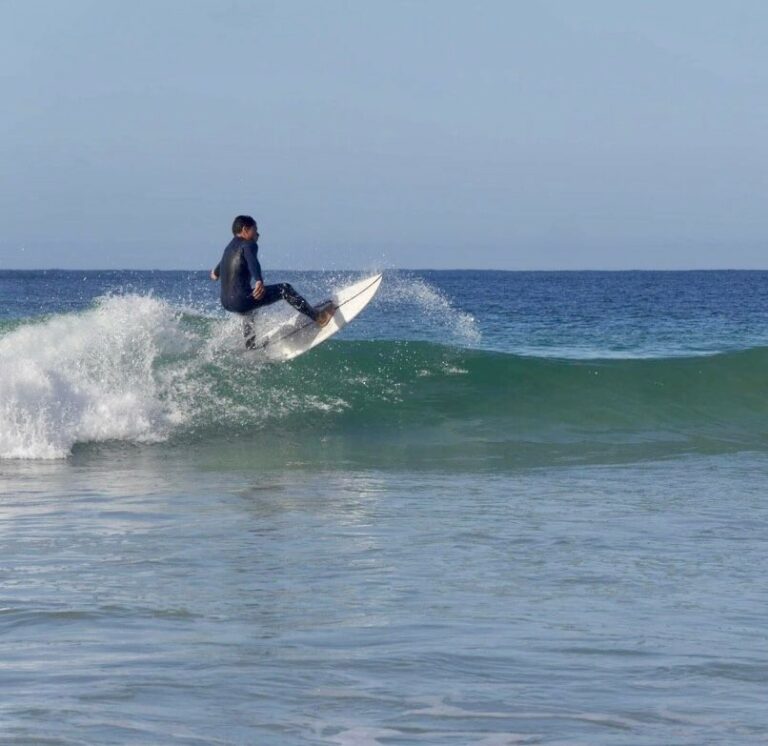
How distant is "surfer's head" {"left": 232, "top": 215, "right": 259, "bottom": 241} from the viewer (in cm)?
1221

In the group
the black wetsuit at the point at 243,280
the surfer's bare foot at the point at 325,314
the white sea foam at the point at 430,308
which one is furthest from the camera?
the white sea foam at the point at 430,308

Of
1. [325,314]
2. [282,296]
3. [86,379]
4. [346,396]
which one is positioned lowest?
[346,396]

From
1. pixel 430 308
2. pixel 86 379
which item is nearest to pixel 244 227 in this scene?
pixel 86 379

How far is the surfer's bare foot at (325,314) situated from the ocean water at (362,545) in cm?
111

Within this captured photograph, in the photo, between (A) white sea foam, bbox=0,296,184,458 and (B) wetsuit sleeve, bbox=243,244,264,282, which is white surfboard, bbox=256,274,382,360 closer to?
(A) white sea foam, bbox=0,296,184,458

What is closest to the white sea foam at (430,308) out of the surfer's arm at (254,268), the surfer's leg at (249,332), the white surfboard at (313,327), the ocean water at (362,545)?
the ocean water at (362,545)

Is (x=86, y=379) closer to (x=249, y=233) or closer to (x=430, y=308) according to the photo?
(x=249, y=233)

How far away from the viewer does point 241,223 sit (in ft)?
40.0

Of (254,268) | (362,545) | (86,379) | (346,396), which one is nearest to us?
(362,545)

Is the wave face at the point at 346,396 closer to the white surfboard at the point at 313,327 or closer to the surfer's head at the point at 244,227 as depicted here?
the white surfboard at the point at 313,327

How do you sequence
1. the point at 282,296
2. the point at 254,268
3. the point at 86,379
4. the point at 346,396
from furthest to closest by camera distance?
1. the point at 346,396
2. the point at 86,379
3. the point at 282,296
4. the point at 254,268

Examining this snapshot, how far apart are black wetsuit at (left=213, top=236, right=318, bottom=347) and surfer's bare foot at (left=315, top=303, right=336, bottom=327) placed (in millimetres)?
869

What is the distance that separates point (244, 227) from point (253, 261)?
1.09 feet

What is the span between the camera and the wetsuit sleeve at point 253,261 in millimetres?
12172
